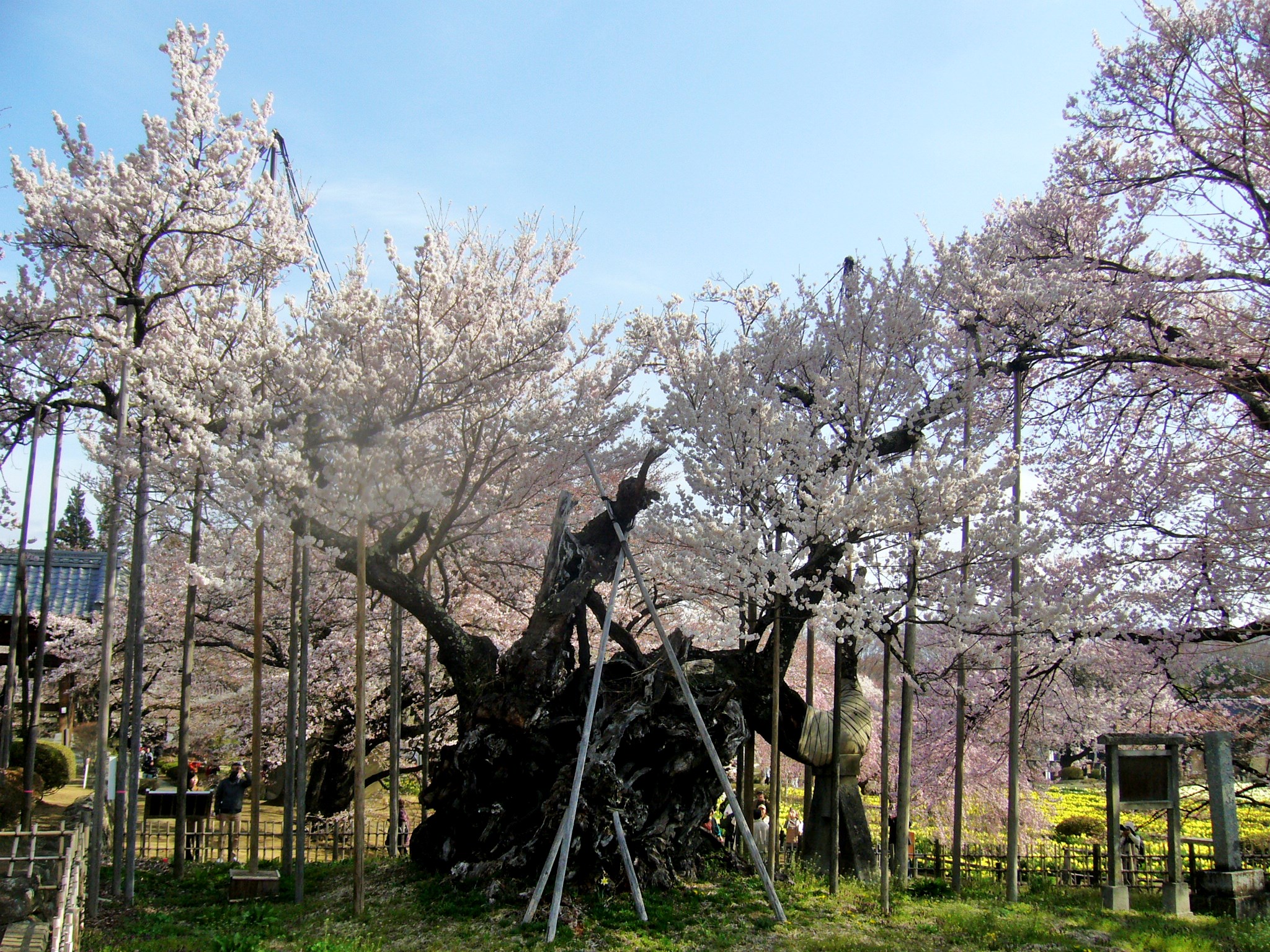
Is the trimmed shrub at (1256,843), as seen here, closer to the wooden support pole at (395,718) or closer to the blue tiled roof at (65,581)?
the wooden support pole at (395,718)

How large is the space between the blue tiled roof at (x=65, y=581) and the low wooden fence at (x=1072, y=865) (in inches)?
698

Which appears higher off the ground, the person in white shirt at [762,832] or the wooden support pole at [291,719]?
the wooden support pole at [291,719]

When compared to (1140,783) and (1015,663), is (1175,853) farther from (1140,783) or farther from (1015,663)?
(1015,663)

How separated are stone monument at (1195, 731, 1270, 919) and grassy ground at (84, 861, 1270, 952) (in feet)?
1.98

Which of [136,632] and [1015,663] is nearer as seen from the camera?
[136,632]

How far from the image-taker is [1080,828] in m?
23.2

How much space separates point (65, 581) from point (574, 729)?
16.8 metres

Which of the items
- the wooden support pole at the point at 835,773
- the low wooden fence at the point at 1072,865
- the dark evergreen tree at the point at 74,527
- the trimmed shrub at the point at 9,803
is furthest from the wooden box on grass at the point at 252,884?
the dark evergreen tree at the point at 74,527

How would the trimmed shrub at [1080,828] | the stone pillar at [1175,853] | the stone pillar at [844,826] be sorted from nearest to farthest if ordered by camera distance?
the stone pillar at [1175,853]
the stone pillar at [844,826]
the trimmed shrub at [1080,828]

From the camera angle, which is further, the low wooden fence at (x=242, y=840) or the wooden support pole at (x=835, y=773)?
the low wooden fence at (x=242, y=840)

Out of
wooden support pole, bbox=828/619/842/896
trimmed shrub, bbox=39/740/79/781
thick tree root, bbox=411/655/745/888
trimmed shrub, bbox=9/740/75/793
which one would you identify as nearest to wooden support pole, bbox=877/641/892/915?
wooden support pole, bbox=828/619/842/896

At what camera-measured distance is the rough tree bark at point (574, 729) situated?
9.37m

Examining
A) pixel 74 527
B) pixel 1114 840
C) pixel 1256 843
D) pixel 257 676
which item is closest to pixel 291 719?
pixel 257 676

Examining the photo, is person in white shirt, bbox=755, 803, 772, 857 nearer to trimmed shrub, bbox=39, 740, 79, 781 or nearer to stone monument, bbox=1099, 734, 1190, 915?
stone monument, bbox=1099, 734, 1190, 915
